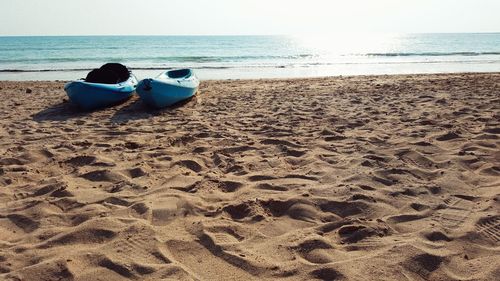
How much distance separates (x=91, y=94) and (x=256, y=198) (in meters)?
5.36

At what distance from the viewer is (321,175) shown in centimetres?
376

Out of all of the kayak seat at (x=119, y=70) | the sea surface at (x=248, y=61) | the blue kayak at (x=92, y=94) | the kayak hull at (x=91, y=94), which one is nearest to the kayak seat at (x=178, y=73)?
the kayak seat at (x=119, y=70)

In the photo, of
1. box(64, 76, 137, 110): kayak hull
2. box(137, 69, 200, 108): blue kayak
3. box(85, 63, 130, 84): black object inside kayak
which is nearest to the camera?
box(137, 69, 200, 108): blue kayak

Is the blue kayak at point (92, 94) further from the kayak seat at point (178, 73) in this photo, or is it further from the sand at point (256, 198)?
the kayak seat at point (178, 73)

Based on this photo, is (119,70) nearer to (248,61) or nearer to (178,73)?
(178,73)

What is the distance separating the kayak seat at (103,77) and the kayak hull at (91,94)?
3.07 feet

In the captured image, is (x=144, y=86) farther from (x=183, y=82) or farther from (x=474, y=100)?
(x=474, y=100)

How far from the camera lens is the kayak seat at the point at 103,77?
884 cm

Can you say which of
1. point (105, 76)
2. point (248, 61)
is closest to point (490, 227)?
point (105, 76)

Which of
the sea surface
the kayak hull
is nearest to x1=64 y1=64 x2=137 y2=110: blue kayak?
the kayak hull

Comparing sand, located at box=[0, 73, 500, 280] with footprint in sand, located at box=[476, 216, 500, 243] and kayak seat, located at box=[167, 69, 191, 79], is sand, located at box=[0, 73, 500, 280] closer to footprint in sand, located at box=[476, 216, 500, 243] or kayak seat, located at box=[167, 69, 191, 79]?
footprint in sand, located at box=[476, 216, 500, 243]

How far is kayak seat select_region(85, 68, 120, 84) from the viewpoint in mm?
8844

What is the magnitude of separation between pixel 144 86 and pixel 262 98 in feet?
8.97

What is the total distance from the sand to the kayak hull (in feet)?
3.67
